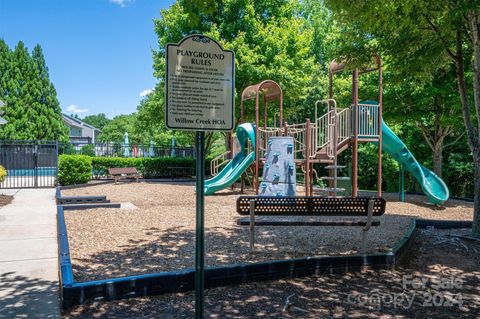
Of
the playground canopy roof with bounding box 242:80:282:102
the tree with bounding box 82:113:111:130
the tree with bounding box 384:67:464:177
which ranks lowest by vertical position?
the tree with bounding box 384:67:464:177

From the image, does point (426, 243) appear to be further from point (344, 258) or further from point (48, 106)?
point (48, 106)

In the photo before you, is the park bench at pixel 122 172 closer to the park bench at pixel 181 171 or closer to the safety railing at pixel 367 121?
the park bench at pixel 181 171

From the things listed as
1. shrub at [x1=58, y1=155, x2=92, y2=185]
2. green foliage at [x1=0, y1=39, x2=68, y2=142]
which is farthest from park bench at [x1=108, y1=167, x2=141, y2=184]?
green foliage at [x1=0, y1=39, x2=68, y2=142]

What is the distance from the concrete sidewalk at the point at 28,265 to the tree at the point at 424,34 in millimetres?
6686

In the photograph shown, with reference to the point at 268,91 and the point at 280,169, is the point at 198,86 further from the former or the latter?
the point at 268,91

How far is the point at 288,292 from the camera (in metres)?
4.34

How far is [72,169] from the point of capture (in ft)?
57.5

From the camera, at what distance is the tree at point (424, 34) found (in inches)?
281

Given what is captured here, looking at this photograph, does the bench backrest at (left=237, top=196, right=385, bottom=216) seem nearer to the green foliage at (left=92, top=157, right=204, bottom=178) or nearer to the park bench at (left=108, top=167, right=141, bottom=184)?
the park bench at (left=108, top=167, right=141, bottom=184)

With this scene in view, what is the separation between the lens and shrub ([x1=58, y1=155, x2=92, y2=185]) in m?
17.3

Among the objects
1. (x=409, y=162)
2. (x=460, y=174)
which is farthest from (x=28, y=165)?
(x=460, y=174)

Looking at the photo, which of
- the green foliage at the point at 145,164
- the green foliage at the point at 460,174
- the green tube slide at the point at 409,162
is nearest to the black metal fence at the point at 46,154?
the green foliage at the point at 145,164

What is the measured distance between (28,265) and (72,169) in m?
13.0

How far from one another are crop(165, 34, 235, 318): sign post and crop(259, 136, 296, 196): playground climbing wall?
932 centimetres
